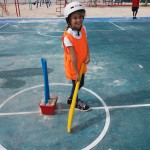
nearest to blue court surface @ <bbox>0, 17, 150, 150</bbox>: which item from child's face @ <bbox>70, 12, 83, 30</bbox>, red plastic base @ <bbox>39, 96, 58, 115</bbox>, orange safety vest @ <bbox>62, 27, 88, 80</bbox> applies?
red plastic base @ <bbox>39, 96, 58, 115</bbox>

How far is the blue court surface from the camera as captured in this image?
148 inches

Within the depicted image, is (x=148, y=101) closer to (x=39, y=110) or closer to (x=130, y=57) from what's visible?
(x=39, y=110)

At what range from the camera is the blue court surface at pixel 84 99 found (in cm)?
377

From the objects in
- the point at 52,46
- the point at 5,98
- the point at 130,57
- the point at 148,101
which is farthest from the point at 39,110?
the point at 52,46

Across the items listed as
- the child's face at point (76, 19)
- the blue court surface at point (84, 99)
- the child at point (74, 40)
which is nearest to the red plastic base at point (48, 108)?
the blue court surface at point (84, 99)

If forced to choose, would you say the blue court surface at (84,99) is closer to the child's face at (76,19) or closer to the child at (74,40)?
the child at (74,40)

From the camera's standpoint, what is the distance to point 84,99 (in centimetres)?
508

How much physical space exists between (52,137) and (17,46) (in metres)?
6.63

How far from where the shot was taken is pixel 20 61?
773 centimetres

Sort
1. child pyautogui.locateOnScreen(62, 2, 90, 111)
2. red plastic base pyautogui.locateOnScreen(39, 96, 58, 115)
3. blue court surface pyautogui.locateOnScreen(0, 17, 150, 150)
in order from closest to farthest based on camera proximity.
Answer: child pyautogui.locateOnScreen(62, 2, 90, 111) → blue court surface pyautogui.locateOnScreen(0, 17, 150, 150) → red plastic base pyautogui.locateOnScreen(39, 96, 58, 115)

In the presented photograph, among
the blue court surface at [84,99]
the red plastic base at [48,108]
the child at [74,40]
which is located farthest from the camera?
the red plastic base at [48,108]

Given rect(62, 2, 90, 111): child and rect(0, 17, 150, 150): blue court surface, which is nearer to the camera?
rect(62, 2, 90, 111): child

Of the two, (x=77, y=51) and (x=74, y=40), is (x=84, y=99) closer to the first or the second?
(x=77, y=51)

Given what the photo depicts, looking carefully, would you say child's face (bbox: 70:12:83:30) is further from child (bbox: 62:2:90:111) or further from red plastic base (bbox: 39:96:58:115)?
red plastic base (bbox: 39:96:58:115)
